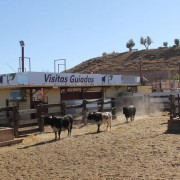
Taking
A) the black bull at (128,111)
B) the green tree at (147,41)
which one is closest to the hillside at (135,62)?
the green tree at (147,41)

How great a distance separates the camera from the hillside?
78.2 meters

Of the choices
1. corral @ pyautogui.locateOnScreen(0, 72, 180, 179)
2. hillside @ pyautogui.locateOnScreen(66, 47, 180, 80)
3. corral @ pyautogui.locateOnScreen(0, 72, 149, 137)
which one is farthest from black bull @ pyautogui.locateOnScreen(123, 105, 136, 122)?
hillside @ pyautogui.locateOnScreen(66, 47, 180, 80)

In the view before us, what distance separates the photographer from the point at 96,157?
10.5m

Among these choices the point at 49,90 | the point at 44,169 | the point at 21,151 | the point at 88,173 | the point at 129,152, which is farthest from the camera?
the point at 49,90

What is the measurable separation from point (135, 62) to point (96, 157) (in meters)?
74.3

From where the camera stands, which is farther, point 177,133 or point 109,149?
point 177,133

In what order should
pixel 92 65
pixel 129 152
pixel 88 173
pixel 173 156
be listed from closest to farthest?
pixel 88 173 < pixel 173 156 < pixel 129 152 < pixel 92 65

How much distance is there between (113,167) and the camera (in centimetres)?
913

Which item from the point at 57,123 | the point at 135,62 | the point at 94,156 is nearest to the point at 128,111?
the point at 57,123

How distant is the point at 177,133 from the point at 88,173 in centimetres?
660

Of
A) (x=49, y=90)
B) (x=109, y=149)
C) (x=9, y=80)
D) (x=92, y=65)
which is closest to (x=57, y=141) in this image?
(x=109, y=149)

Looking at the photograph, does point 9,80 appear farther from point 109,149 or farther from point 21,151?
point 109,149

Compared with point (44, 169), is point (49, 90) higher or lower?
higher

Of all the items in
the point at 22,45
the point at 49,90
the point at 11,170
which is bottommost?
the point at 11,170
